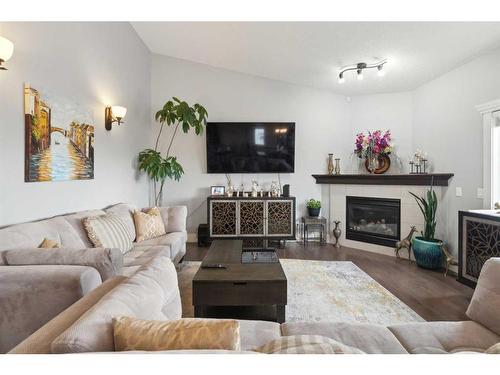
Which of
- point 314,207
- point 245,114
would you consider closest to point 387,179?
point 314,207

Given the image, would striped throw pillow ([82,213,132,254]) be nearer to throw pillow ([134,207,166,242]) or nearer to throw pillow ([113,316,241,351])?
throw pillow ([134,207,166,242])

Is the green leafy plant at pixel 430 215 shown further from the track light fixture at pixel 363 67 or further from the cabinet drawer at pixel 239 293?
the cabinet drawer at pixel 239 293

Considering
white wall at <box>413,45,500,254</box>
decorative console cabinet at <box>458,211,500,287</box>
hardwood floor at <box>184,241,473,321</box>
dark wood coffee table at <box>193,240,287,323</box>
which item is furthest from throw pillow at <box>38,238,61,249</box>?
white wall at <box>413,45,500,254</box>

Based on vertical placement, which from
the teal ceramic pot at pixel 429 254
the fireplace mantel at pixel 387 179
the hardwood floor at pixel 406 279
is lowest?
the hardwood floor at pixel 406 279

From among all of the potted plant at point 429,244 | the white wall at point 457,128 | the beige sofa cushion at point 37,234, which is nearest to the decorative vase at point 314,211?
the potted plant at point 429,244

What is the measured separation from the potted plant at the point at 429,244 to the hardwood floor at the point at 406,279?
12 centimetres

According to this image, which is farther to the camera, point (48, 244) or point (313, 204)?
point (313, 204)

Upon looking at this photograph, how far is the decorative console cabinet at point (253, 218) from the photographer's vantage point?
175 inches

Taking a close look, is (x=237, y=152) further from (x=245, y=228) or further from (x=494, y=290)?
(x=494, y=290)

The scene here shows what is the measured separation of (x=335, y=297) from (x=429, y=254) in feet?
5.55

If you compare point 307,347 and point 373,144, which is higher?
point 373,144

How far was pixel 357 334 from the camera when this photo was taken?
1248 millimetres

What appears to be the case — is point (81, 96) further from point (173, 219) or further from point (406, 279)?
point (406, 279)
